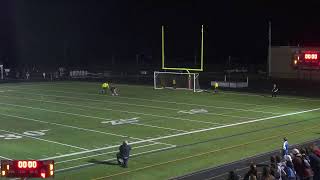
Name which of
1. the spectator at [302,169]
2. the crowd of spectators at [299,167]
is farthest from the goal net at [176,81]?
the spectator at [302,169]

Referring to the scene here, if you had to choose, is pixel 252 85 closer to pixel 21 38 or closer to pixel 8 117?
pixel 8 117

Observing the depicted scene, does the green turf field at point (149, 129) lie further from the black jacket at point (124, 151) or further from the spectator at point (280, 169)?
the spectator at point (280, 169)

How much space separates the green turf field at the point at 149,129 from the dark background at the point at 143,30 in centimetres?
4096

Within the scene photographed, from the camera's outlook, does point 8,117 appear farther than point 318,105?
No

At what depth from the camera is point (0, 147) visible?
2105cm

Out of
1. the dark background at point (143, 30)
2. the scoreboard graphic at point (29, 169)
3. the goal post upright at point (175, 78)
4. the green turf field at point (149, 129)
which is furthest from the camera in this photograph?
the dark background at point (143, 30)

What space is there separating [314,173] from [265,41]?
2912 inches

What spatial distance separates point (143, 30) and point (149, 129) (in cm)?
6135

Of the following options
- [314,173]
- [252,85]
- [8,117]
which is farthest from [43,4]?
[314,173]

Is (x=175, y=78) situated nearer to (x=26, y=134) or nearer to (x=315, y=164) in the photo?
(x=26, y=134)

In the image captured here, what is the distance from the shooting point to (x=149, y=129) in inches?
1007

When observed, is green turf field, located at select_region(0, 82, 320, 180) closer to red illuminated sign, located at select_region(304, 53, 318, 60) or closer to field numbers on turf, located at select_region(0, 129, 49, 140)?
field numbers on turf, located at select_region(0, 129, 49, 140)

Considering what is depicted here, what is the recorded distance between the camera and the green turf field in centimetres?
1848

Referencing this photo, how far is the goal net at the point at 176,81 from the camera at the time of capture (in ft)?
157
